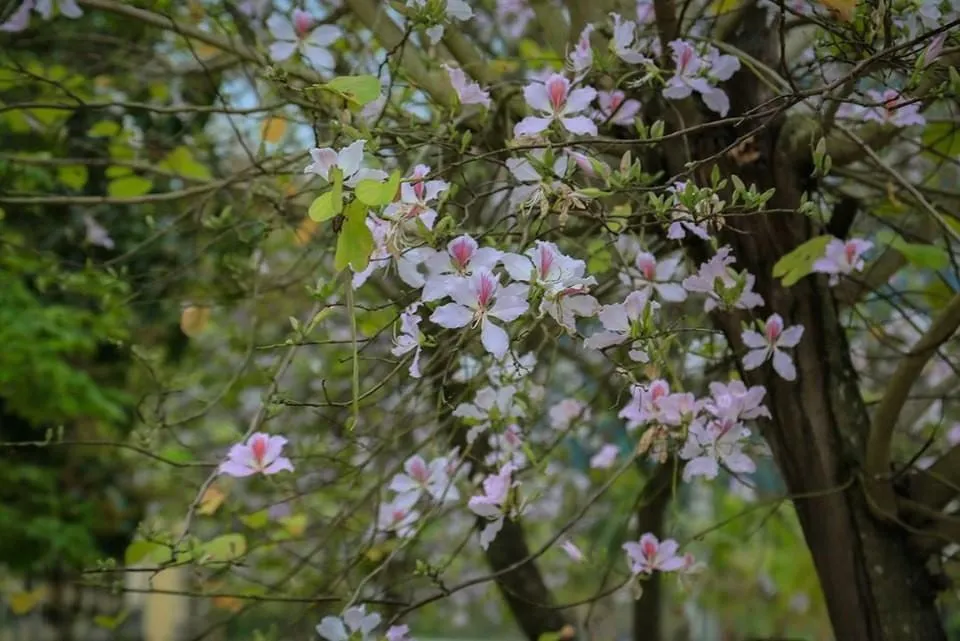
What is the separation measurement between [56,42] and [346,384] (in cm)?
128

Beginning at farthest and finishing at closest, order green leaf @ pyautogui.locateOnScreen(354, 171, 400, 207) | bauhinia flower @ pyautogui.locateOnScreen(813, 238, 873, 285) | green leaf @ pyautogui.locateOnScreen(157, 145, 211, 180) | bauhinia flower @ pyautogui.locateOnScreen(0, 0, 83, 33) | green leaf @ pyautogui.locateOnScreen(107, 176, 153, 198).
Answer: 1. green leaf @ pyautogui.locateOnScreen(157, 145, 211, 180)
2. green leaf @ pyautogui.locateOnScreen(107, 176, 153, 198)
3. bauhinia flower @ pyautogui.locateOnScreen(0, 0, 83, 33)
4. bauhinia flower @ pyautogui.locateOnScreen(813, 238, 873, 285)
5. green leaf @ pyautogui.locateOnScreen(354, 171, 400, 207)

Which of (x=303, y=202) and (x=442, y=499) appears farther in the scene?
(x=303, y=202)

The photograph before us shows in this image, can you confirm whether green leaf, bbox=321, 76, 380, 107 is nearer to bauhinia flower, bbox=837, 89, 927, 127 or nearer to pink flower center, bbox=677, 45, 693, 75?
pink flower center, bbox=677, 45, 693, 75

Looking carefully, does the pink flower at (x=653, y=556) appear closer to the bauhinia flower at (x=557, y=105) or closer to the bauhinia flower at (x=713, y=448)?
the bauhinia flower at (x=713, y=448)

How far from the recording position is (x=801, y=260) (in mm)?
1375

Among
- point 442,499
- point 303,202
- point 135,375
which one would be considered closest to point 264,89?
point 303,202

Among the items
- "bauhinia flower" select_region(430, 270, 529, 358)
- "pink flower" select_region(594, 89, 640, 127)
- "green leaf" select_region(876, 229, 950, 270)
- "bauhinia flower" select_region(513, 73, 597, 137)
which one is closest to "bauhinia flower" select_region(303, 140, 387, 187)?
"bauhinia flower" select_region(430, 270, 529, 358)

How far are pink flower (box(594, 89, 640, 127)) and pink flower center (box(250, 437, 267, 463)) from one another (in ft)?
2.09

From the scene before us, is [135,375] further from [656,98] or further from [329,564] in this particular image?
[656,98]

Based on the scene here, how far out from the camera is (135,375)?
3.69m

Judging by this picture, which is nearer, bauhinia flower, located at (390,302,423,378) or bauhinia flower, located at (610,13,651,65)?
bauhinia flower, located at (390,302,423,378)

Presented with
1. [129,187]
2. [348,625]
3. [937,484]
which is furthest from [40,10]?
[937,484]

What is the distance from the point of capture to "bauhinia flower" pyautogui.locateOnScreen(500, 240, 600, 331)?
3.24ft

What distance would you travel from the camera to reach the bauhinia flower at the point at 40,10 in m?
1.65
